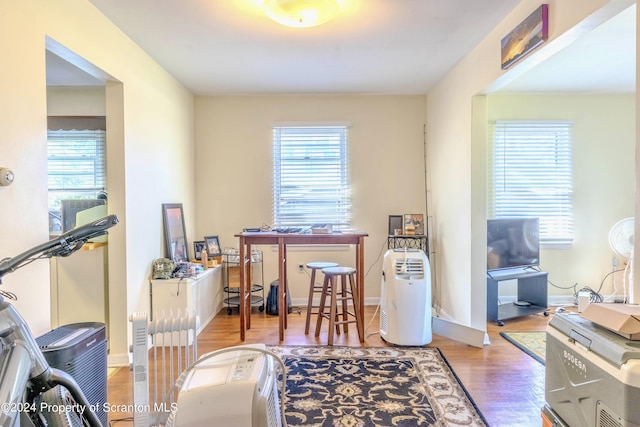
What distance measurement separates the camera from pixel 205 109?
404 centimetres

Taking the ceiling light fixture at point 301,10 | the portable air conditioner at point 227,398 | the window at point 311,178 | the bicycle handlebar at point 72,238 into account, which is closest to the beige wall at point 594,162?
the window at point 311,178

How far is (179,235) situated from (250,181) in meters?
1.08

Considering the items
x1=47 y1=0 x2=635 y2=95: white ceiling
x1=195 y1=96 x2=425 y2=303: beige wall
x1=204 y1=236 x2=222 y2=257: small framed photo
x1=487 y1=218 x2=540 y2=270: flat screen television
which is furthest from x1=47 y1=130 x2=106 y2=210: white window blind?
x1=487 y1=218 x2=540 y2=270: flat screen television

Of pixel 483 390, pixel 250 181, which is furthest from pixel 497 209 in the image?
pixel 250 181

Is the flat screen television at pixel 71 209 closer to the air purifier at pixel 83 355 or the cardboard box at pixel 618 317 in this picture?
the air purifier at pixel 83 355

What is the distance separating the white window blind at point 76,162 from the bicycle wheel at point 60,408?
8.96 feet

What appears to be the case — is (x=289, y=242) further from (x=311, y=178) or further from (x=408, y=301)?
(x=311, y=178)

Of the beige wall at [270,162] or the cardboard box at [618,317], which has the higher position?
the beige wall at [270,162]

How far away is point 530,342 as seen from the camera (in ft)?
9.71

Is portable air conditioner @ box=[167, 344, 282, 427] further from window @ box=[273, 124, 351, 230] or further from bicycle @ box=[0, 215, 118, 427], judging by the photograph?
window @ box=[273, 124, 351, 230]

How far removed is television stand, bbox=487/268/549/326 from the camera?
11.5ft

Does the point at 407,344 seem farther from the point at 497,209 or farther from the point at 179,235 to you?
the point at 179,235

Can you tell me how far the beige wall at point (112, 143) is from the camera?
5.25ft

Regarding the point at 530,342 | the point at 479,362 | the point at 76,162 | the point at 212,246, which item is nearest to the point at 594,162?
the point at 530,342
